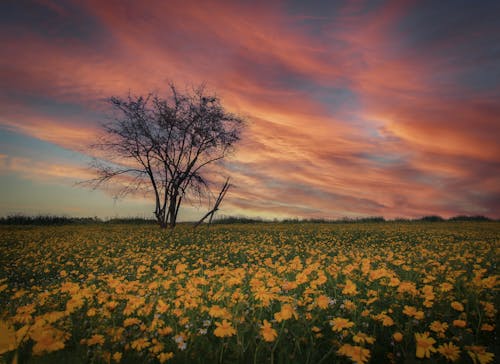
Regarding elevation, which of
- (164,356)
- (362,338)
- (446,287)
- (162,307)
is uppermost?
(446,287)

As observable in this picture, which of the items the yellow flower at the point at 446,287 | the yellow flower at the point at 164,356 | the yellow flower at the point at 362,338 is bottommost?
the yellow flower at the point at 164,356

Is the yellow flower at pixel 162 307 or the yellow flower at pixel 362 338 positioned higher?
the yellow flower at pixel 362 338

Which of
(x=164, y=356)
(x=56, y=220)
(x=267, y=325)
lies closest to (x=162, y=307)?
(x=164, y=356)

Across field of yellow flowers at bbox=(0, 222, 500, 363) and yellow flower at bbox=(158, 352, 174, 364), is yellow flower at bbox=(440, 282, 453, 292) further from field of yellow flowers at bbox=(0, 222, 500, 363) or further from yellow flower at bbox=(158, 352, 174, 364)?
yellow flower at bbox=(158, 352, 174, 364)

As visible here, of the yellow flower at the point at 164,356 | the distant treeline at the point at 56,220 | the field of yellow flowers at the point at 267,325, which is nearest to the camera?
the yellow flower at the point at 164,356

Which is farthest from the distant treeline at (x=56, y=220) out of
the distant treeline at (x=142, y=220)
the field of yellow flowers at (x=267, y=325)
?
the field of yellow flowers at (x=267, y=325)

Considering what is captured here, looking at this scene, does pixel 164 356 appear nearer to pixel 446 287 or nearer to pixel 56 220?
pixel 446 287

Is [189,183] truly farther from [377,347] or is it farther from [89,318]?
[377,347]

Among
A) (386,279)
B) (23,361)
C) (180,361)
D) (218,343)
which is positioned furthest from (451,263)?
(23,361)

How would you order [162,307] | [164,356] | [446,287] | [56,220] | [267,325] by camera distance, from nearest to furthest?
[164,356] < [267,325] < [162,307] < [446,287] < [56,220]

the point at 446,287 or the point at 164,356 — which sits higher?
the point at 446,287

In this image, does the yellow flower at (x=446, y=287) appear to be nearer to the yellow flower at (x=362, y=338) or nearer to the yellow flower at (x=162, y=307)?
the yellow flower at (x=362, y=338)

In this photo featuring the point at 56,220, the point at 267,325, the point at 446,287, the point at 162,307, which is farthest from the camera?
the point at 56,220

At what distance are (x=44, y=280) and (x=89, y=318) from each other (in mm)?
5372
